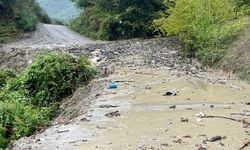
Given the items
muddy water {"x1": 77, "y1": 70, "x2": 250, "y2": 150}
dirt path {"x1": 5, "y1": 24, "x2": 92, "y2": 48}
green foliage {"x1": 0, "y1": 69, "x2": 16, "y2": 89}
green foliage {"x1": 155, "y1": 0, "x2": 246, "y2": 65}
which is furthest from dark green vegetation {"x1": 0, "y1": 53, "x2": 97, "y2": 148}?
dirt path {"x1": 5, "y1": 24, "x2": 92, "y2": 48}

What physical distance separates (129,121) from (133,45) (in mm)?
14454

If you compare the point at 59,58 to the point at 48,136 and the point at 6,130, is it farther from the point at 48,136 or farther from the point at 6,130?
the point at 48,136

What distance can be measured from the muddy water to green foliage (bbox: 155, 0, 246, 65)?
13.3 ft

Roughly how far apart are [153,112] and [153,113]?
10 cm

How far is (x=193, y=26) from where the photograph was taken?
62.6 feet

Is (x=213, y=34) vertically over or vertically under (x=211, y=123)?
over

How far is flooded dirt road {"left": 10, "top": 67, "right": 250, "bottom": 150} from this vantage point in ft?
25.2

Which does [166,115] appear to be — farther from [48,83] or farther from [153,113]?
[48,83]

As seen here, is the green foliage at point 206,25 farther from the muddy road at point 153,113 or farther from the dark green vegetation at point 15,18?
the dark green vegetation at point 15,18

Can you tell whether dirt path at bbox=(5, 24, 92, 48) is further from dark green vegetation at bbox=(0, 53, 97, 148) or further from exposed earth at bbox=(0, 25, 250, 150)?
dark green vegetation at bbox=(0, 53, 97, 148)

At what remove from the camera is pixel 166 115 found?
954cm

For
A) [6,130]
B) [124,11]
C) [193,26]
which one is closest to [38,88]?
[6,130]

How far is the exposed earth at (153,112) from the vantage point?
306 inches

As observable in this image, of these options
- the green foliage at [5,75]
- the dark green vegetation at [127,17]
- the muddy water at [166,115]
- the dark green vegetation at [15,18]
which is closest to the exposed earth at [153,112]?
the muddy water at [166,115]
